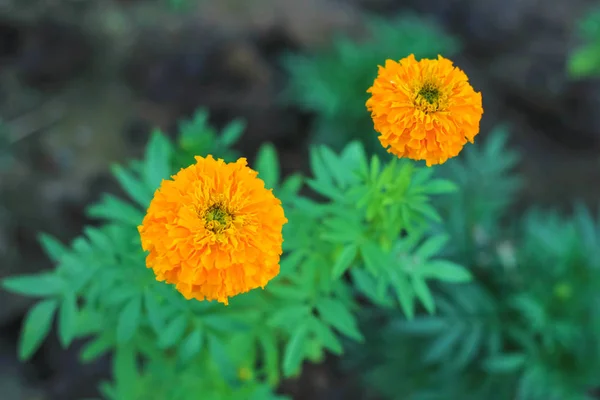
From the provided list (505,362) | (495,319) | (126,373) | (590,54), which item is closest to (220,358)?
(126,373)

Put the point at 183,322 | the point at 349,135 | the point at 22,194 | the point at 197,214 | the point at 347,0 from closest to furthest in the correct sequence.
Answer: the point at 197,214
the point at 183,322
the point at 22,194
the point at 349,135
the point at 347,0

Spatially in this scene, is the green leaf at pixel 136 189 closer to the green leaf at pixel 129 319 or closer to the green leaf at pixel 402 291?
the green leaf at pixel 129 319

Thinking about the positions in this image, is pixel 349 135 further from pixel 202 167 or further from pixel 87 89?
pixel 202 167

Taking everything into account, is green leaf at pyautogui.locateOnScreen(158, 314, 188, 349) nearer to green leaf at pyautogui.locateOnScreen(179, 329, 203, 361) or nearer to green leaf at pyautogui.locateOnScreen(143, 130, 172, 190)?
green leaf at pyautogui.locateOnScreen(179, 329, 203, 361)

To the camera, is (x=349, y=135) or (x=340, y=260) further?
(x=349, y=135)

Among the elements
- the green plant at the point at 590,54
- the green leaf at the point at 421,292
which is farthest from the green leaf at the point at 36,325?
the green plant at the point at 590,54

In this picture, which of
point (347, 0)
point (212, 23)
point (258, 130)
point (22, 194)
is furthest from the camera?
point (347, 0)

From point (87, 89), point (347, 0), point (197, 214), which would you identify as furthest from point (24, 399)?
point (347, 0)
